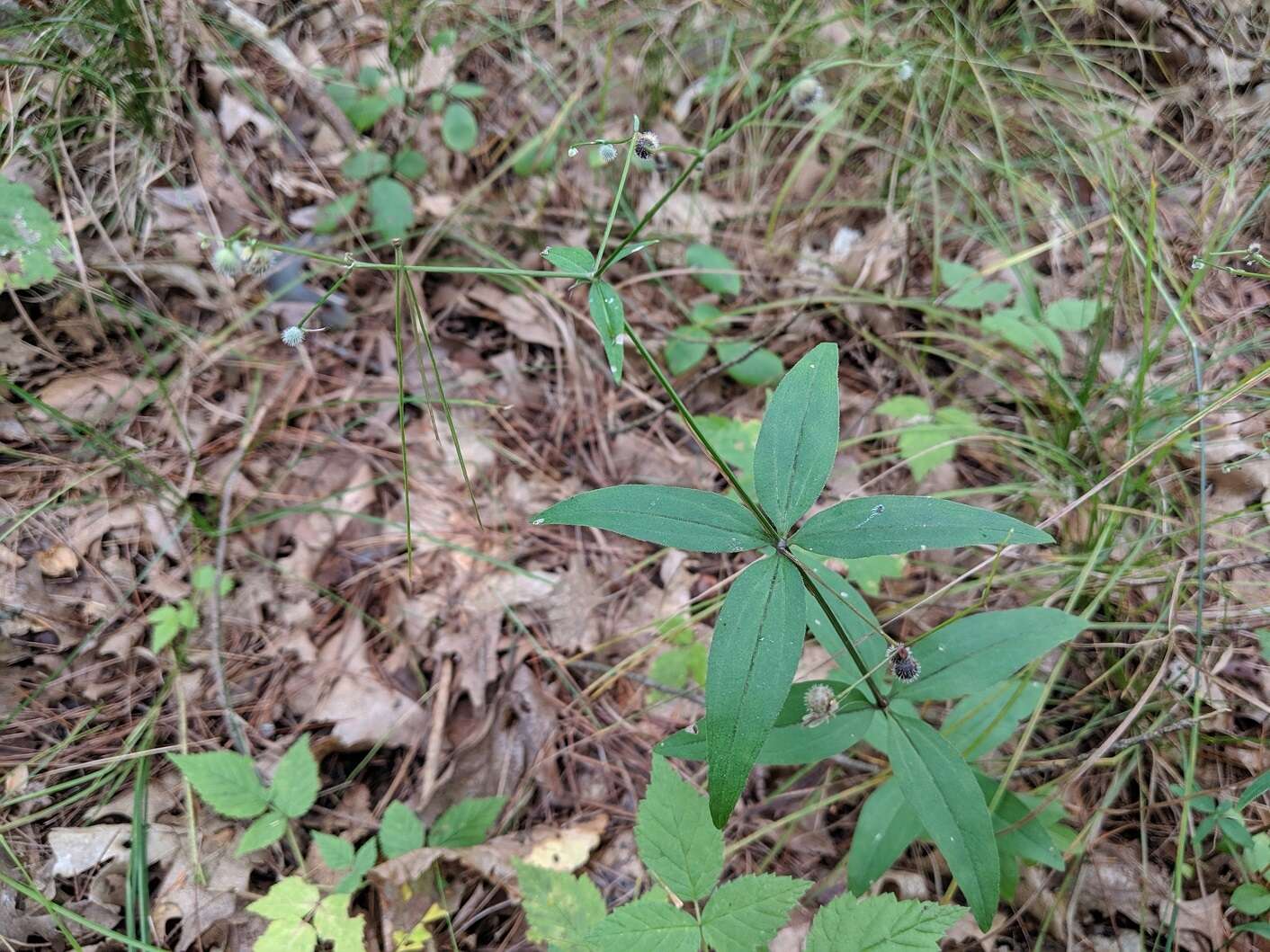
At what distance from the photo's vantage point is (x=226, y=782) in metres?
1.77

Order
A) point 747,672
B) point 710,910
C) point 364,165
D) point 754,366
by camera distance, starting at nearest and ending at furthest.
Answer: point 747,672, point 710,910, point 754,366, point 364,165

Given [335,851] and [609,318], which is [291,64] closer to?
[609,318]

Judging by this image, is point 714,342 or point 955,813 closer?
point 955,813

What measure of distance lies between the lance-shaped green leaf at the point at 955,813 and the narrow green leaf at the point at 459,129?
2551mm

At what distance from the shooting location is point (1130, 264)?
242 cm

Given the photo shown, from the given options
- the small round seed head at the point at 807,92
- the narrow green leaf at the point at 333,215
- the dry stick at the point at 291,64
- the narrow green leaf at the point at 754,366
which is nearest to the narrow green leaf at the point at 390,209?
the narrow green leaf at the point at 333,215

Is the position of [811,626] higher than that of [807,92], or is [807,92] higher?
[807,92]

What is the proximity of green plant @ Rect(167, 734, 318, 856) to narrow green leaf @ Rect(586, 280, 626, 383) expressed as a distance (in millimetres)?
1278

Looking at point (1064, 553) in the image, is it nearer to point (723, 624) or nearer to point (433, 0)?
point (723, 624)

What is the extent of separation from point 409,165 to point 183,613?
180 centimetres

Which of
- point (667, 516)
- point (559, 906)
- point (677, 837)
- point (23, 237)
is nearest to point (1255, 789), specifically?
point (677, 837)

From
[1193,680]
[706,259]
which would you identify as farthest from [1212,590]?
[706,259]

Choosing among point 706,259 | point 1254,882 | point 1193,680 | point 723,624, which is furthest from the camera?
point 706,259

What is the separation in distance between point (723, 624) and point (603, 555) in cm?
123
